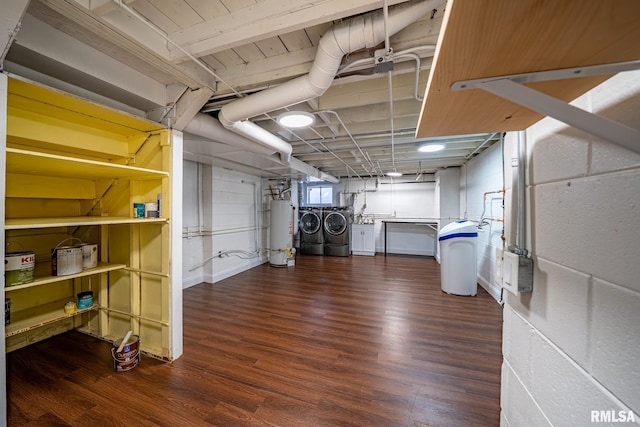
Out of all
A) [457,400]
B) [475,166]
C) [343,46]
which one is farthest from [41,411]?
[475,166]

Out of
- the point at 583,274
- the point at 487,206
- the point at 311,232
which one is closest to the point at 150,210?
the point at 583,274

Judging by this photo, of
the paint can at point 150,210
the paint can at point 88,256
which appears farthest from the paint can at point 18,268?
the paint can at point 150,210

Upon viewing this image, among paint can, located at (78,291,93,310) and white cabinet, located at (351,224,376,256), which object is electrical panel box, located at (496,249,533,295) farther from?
white cabinet, located at (351,224,376,256)

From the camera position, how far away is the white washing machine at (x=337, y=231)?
20.8 feet

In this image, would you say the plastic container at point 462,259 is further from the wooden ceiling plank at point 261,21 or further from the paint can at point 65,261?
the paint can at point 65,261

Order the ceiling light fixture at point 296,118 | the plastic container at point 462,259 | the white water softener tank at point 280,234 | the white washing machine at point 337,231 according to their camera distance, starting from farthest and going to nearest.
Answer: the white washing machine at point 337,231
the white water softener tank at point 280,234
the plastic container at point 462,259
the ceiling light fixture at point 296,118

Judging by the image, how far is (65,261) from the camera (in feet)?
5.36

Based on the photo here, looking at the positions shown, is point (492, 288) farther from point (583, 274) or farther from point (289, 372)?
point (583, 274)

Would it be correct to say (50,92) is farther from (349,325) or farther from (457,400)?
(457,400)

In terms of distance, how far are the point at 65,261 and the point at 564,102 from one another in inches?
104

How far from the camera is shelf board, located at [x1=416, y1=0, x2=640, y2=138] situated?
36 centimetres

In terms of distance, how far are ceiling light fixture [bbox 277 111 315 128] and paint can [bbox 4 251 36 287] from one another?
192cm

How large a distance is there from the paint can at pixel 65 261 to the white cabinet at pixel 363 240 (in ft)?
18.0

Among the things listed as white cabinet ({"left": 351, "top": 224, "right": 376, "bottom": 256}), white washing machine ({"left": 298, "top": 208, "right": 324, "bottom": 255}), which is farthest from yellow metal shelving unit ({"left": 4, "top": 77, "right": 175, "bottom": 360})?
white cabinet ({"left": 351, "top": 224, "right": 376, "bottom": 256})
